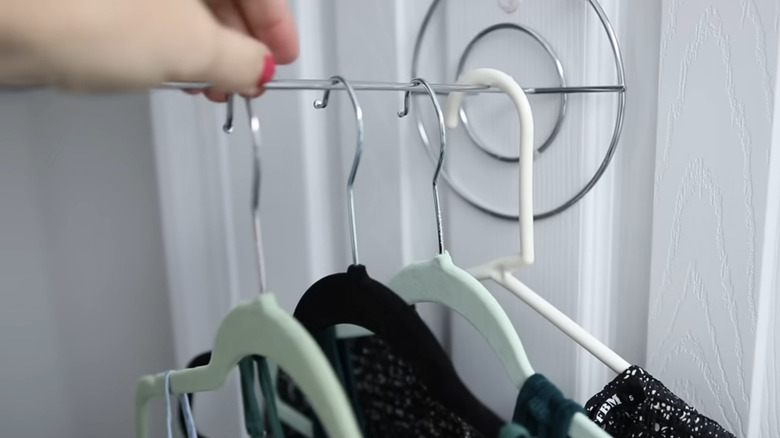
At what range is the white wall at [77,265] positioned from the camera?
0.77m

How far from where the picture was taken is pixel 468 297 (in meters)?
0.43

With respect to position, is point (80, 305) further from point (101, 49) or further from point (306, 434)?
point (101, 49)

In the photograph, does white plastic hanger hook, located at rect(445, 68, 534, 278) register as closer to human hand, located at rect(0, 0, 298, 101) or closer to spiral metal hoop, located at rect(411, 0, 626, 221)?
spiral metal hoop, located at rect(411, 0, 626, 221)

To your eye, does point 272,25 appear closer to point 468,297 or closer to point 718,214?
point 468,297

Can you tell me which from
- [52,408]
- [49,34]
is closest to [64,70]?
[49,34]

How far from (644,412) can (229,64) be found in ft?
1.17

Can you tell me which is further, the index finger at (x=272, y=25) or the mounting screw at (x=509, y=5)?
the mounting screw at (x=509, y=5)

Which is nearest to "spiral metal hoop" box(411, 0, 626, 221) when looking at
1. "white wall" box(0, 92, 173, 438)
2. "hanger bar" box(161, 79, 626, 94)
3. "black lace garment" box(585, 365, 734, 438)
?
"hanger bar" box(161, 79, 626, 94)

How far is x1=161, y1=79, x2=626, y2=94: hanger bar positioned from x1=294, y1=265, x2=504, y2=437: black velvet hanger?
115mm

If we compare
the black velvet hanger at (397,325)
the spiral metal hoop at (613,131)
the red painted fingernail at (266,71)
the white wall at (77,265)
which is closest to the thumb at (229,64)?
the red painted fingernail at (266,71)

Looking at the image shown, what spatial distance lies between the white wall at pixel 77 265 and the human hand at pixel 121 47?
1.72 feet

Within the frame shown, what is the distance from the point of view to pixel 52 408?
0.82m

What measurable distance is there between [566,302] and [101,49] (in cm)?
42

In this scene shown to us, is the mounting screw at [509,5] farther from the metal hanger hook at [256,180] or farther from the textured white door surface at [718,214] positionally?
the metal hanger hook at [256,180]
